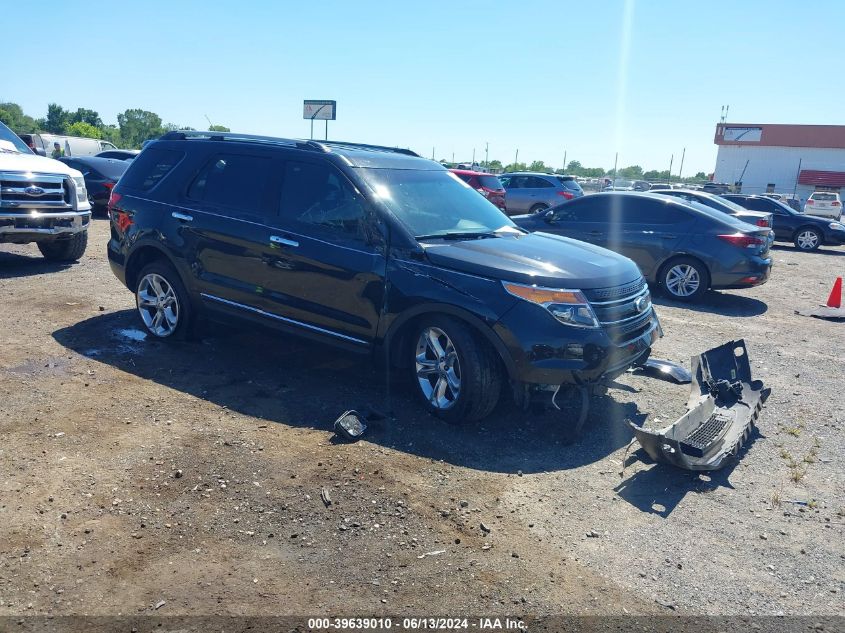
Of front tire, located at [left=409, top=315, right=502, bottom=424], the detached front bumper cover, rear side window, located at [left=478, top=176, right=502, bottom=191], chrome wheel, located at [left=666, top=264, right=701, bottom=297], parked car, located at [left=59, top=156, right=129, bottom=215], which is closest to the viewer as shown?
the detached front bumper cover

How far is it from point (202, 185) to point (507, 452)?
3.63 meters

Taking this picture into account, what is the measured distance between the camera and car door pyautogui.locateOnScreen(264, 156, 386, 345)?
529 cm

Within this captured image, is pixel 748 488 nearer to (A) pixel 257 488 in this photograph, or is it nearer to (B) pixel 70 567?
(A) pixel 257 488

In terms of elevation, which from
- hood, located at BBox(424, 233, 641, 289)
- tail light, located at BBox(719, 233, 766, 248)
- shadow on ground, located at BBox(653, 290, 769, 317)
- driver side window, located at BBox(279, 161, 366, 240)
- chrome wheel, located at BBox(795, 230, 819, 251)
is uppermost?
driver side window, located at BBox(279, 161, 366, 240)

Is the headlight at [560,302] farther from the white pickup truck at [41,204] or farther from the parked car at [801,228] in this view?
the parked car at [801,228]

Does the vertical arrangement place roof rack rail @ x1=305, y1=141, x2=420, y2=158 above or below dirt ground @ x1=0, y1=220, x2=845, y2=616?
above

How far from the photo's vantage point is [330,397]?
18.1ft

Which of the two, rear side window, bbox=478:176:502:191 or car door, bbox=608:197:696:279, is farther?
rear side window, bbox=478:176:502:191

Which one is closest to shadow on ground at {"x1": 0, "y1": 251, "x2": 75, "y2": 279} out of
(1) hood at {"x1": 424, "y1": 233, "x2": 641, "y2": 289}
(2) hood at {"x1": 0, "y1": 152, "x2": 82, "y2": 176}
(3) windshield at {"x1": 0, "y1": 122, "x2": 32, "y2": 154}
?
(2) hood at {"x1": 0, "y1": 152, "x2": 82, "y2": 176}

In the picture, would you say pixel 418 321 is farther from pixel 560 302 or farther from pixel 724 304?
pixel 724 304

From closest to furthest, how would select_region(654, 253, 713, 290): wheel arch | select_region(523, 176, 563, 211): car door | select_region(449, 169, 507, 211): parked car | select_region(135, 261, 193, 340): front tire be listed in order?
select_region(135, 261, 193, 340): front tire < select_region(654, 253, 713, 290): wheel arch < select_region(449, 169, 507, 211): parked car < select_region(523, 176, 563, 211): car door

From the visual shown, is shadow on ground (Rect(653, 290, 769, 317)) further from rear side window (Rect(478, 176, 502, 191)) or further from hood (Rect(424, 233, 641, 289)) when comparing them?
rear side window (Rect(478, 176, 502, 191))

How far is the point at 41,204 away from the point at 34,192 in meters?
0.18

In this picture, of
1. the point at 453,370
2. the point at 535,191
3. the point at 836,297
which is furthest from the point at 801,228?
the point at 453,370
